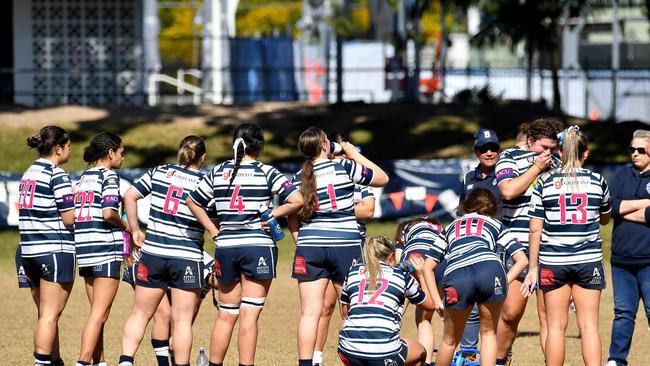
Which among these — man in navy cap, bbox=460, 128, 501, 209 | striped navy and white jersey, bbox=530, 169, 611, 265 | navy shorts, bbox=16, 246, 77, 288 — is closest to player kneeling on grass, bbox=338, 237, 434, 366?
striped navy and white jersey, bbox=530, 169, 611, 265

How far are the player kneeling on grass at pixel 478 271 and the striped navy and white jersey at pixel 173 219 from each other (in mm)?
1876

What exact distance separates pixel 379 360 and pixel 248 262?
5.17 ft

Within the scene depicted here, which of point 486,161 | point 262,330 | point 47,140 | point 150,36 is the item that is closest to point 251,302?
point 47,140

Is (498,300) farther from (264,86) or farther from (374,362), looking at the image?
(264,86)

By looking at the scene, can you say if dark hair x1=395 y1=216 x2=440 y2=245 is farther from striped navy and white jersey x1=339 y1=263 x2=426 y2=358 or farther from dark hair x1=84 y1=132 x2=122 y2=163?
dark hair x1=84 y1=132 x2=122 y2=163

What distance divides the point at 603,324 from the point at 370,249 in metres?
5.57

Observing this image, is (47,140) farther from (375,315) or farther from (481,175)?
(481,175)

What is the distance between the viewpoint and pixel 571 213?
8617 millimetres

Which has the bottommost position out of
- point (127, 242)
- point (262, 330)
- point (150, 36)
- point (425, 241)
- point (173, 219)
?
point (262, 330)

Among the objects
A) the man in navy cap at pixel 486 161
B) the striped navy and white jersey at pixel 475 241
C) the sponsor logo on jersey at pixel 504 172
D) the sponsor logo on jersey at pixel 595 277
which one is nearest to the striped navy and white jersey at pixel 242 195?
the striped navy and white jersey at pixel 475 241

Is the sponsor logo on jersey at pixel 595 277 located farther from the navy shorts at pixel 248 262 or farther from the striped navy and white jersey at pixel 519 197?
the navy shorts at pixel 248 262

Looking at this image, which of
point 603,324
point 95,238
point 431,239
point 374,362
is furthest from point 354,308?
point 603,324

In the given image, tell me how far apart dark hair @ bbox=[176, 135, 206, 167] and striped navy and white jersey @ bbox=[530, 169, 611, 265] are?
2.51 meters

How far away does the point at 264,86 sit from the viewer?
3036cm
